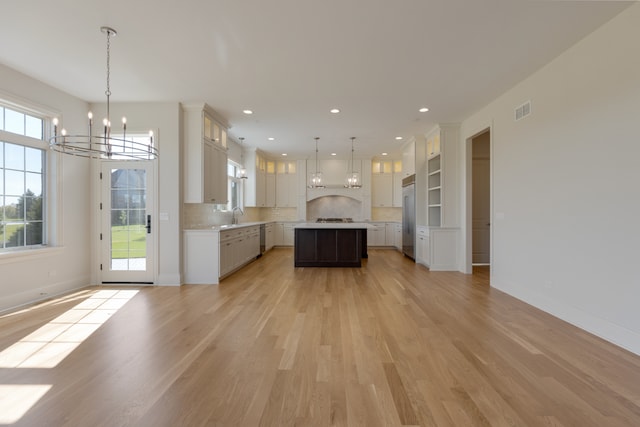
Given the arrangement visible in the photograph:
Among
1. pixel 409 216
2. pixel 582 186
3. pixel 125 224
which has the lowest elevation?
pixel 125 224

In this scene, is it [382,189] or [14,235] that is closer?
[14,235]

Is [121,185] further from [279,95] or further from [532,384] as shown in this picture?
[532,384]

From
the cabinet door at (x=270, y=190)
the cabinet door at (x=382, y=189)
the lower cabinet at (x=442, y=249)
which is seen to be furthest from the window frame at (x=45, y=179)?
the cabinet door at (x=382, y=189)

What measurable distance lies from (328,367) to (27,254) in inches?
172

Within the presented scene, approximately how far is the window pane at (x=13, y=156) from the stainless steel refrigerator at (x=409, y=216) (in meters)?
7.19

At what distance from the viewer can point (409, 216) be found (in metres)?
7.86

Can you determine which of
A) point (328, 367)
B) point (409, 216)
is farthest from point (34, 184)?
point (409, 216)

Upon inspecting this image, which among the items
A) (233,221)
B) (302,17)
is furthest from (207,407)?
(233,221)

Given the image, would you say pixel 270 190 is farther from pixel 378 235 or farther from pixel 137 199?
pixel 137 199

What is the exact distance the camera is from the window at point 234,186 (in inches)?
318

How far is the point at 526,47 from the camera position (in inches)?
131

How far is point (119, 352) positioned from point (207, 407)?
130 centimetres

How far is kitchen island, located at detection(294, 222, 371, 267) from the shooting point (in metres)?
6.81

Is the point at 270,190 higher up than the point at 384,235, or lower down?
higher up
